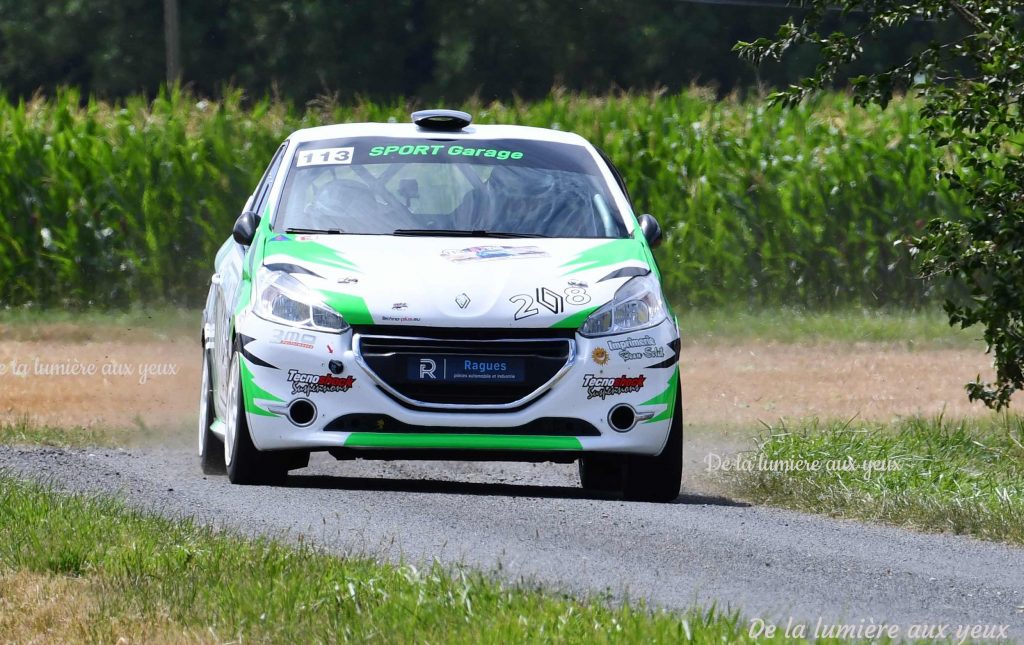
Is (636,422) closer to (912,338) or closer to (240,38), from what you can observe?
(912,338)

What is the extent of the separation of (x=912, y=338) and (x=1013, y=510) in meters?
13.3

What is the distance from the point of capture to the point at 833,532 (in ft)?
29.9

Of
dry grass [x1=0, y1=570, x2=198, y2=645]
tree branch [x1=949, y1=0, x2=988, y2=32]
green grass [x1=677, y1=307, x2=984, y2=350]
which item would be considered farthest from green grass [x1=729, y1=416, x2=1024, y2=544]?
green grass [x1=677, y1=307, x2=984, y2=350]

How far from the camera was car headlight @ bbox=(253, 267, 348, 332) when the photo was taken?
8734 mm

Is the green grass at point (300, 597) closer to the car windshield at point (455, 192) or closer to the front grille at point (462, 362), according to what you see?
the front grille at point (462, 362)

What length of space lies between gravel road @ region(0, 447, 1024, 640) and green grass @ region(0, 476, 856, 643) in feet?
1.36

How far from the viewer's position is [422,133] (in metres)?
10.5

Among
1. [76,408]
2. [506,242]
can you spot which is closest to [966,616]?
[506,242]

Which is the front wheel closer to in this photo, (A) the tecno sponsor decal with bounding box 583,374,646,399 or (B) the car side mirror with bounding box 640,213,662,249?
(A) the tecno sponsor decal with bounding box 583,374,646,399

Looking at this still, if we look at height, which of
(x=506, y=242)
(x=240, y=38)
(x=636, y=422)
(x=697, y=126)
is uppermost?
(x=506, y=242)

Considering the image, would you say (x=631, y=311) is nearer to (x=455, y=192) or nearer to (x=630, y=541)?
(x=630, y=541)

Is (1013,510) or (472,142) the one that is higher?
(472,142)

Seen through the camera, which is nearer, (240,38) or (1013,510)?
(1013,510)

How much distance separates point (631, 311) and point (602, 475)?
59.4 inches
